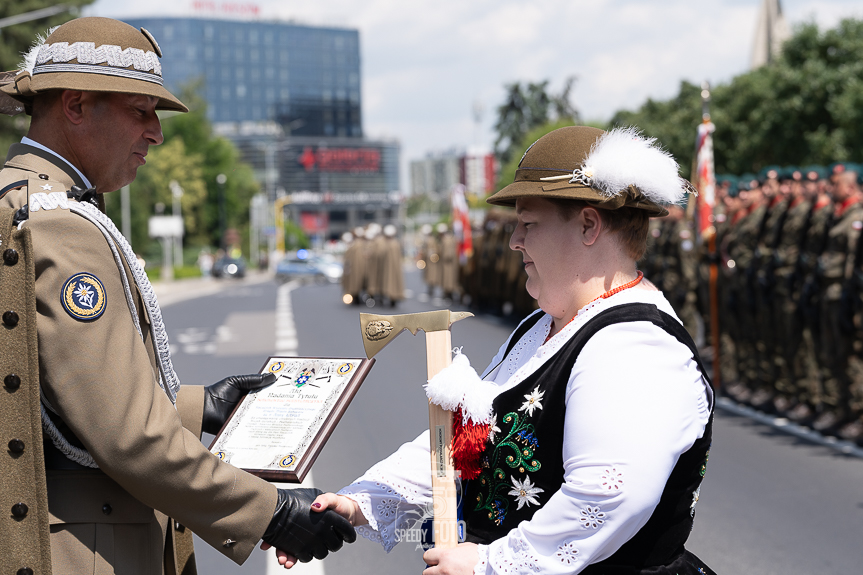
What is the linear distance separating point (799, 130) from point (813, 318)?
19.1 meters

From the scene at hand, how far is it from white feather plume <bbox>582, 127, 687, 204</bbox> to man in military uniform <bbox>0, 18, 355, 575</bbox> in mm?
1141

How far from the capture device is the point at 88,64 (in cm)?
231

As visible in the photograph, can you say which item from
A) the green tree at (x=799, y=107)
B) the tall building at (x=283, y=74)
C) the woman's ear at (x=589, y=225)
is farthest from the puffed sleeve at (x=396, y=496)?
the tall building at (x=283, y=74)

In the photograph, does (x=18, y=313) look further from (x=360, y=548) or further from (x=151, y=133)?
(x=360, y=548)

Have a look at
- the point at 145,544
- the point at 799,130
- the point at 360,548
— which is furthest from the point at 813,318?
the point at 799,130

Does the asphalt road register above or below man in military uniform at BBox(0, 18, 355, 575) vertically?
below

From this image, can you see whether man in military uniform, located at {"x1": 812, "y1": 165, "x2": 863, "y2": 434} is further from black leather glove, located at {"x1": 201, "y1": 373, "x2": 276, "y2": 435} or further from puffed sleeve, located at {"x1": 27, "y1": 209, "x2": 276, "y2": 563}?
puffed sleeve, located at {"x1": 27, "y1": 209, "x2": 276, "y2": 563}

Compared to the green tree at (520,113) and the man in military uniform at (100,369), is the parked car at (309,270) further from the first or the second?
the man in military uniform at (100,369)

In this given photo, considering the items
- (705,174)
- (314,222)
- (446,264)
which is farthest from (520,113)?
(314,222)

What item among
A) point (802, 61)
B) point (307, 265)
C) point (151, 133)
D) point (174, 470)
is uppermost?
point (802, 61)

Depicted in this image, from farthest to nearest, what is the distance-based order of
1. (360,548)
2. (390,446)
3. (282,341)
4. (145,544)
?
(282,341), (390,446), (360,548), (145,544)

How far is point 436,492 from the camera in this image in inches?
87.7

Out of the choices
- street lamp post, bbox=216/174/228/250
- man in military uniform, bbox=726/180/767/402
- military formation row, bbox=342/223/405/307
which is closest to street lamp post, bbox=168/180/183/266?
street lamp post, bbox=216/174/228/250

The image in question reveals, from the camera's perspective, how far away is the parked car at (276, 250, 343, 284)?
48.4 meters
